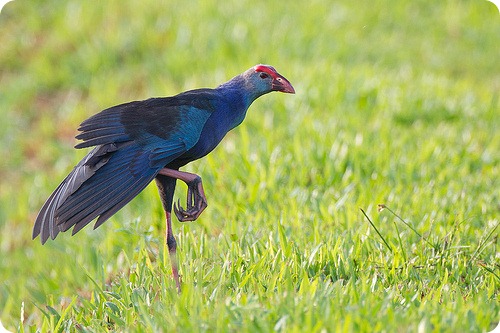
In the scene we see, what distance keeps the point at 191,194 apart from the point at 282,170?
2.16 m

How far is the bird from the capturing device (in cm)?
357

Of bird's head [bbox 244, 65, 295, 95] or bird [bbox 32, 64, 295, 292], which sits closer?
bird [bbox 32, 64, 295, 292]

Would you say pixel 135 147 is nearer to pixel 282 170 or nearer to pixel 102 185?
pixel 102 185

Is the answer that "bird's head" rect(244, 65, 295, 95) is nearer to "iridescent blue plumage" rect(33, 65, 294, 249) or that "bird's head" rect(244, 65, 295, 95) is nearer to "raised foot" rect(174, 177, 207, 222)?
"iridescent blue plumage" rect(33, 65, 294, 249)

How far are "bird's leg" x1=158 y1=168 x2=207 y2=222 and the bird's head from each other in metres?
0.67

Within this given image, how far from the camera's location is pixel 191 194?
3.73 metres

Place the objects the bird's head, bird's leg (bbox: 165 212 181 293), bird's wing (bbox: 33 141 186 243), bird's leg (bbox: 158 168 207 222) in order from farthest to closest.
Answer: the bird's head < bird's leg (bbox: 165 212 181 293) < bird's leg (bbox: 158 168 207 222) < bird's wing (bbox: 33 141 186 243)

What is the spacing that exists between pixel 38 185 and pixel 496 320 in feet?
18.4

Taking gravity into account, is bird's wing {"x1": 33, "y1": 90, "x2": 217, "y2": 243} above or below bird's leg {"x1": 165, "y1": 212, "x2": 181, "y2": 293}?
above

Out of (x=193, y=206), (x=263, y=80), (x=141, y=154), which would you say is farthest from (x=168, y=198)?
(x=263, y=80)

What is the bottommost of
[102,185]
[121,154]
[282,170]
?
[282,170]

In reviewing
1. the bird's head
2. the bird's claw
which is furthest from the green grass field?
the bird's head

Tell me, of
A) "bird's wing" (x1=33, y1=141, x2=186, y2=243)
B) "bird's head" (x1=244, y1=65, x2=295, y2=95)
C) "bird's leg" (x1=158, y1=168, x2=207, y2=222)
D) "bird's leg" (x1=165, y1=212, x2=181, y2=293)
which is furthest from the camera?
"bird's head" (x1=244, y1=65, x2=295, y2=95)

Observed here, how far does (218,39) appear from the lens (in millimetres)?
9219
